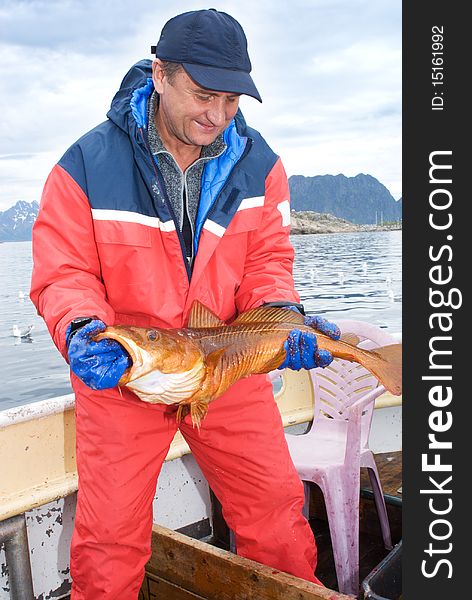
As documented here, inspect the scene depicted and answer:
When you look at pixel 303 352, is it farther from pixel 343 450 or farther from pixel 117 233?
pixel 343 450

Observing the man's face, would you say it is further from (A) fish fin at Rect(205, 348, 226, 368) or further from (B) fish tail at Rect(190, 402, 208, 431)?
(B) fish tail at Rect(190, 402, 208, 431)

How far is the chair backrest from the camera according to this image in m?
4.27

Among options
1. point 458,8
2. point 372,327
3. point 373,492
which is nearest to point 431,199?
point 458,8

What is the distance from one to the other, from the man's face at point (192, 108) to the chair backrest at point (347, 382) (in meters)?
1.83

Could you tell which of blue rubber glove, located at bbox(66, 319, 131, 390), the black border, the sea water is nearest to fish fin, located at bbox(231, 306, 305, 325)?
the black border

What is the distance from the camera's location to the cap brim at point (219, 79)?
2.86 meters

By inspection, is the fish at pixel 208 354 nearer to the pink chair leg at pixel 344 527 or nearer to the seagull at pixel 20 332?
the pink chair leg at pixel 344 527

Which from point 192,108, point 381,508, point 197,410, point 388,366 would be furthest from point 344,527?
point 192,108

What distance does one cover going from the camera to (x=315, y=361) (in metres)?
2.98

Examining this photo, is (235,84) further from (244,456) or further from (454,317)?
(244,456)

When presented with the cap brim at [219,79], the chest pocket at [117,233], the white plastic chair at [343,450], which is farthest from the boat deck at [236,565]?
the cap brim at [219,79]

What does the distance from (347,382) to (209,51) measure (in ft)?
7.68

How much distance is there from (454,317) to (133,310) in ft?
4.54

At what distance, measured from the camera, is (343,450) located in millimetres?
4098
